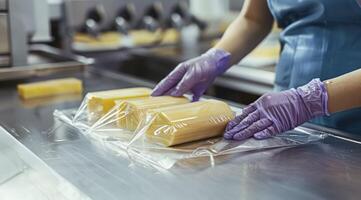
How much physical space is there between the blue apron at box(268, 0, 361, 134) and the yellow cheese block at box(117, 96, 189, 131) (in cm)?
39

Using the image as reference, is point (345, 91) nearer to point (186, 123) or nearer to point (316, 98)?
point (316, 98)

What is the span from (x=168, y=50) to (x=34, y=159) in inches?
64.8

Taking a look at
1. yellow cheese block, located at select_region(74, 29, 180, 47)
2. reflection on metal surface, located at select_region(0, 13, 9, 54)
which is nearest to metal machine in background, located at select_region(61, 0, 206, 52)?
yellow cheese block, located at select_region(74, 29, 180, 47)

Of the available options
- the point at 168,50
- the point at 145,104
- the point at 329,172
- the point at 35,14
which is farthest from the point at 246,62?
the point at 329,172

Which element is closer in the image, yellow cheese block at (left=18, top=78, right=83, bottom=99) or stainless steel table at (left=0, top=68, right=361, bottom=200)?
stainless steel table at (left=0, top=68, right=361, bottom=200)

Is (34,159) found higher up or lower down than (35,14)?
lower down

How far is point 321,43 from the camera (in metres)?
1.44

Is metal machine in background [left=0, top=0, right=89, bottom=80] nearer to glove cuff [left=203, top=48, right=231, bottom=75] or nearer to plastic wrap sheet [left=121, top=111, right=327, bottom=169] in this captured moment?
glove cuff [left=203, top=48, right=231, bottom=75]

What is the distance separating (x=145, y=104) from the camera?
1284 mm

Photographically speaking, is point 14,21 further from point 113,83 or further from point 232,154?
point 232,154

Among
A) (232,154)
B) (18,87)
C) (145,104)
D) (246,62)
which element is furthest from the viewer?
(246,62)

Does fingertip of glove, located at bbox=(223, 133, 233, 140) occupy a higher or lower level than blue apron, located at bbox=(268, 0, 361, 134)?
lower

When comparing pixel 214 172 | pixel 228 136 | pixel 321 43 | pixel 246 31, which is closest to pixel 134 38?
pixel 246 31

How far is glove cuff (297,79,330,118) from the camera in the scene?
1188mm
